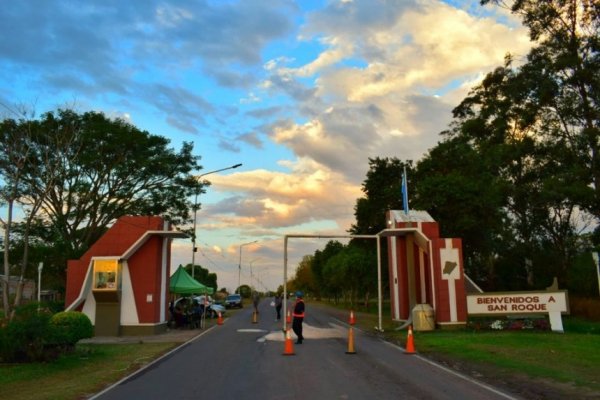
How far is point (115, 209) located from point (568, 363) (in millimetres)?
28819

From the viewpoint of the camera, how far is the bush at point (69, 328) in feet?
49.9

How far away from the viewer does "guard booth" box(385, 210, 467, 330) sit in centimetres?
2384

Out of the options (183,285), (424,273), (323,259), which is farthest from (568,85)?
(323,259)

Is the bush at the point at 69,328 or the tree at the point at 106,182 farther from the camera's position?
the tree at the point at 106,182

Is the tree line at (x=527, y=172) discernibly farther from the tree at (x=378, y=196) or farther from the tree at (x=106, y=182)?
the tree at (x=106, y=182)

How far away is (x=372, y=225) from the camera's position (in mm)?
41281

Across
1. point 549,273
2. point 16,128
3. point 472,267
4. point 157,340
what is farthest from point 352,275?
point 16,128

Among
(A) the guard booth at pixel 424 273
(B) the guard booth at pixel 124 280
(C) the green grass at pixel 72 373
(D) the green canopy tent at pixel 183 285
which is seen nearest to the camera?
(C) the green grass at pixel 72 373

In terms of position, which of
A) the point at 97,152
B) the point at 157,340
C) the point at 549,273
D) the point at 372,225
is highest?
the point at 97,152

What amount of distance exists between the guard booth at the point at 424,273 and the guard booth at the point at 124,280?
1144 cm

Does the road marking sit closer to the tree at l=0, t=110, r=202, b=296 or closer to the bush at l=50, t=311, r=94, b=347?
the bush at l=50, t=311, r=94, b=347

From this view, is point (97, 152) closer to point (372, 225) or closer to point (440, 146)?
point (372, 225)

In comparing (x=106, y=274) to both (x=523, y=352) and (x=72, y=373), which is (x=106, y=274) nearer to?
(x=72, y=373)

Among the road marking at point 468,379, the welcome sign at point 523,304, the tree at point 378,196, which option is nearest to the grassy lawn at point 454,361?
the road marking at point 468,379
